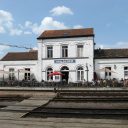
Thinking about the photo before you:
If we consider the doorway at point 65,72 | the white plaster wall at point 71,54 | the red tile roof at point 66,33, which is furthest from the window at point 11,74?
the doorway at point 65,72

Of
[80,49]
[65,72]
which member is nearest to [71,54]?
[80,49]

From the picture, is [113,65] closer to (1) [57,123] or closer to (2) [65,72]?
(2) [65,72]

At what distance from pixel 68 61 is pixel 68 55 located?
90 cm

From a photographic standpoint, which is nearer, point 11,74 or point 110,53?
point 110,53

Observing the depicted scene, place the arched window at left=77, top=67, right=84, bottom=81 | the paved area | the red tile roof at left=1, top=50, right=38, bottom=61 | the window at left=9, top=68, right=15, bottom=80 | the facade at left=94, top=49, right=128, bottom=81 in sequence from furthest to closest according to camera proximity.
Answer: the red tile roof at left=1, top=50, right=38, bottom=61 → the window at left=9, top=68, right=15, bottom=80 → the arched window at left=77, top=67, right=84, bottom=81 → the facade at left=94, top=49, right=128, bottom=81 → the paved area

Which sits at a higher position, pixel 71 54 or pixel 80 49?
pixel 80 49

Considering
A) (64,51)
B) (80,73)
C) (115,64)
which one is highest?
(64,51)

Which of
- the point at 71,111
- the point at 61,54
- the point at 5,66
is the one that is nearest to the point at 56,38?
the point at 61,54

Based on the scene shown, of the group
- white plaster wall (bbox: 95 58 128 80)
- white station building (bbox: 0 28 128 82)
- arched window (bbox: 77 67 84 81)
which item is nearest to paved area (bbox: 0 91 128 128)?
white station building (bbox: 0 28 128 82)

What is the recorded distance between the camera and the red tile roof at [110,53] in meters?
46.8

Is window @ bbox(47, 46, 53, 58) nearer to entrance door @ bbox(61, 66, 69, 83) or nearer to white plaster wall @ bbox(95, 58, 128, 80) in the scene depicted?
entrance door @ bbox(61, 66, 69, 83)

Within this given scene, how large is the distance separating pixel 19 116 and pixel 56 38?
3573 cm

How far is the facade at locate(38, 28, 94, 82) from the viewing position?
47.5m

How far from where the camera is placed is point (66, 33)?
164 feet
